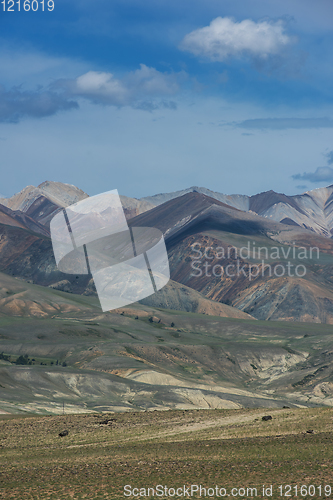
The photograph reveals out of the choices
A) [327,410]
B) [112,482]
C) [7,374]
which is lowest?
[7,374]

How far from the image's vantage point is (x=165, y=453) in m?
33.6

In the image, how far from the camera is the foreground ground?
2634 centimetres

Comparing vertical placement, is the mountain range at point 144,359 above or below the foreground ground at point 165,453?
below

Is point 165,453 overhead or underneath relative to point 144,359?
overhead

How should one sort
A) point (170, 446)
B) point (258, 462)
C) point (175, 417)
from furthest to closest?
1. point (175, 417)
2. point (170, 446)
3. point (258, 462)

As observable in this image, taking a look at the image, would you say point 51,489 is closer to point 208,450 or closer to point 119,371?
point 208,450

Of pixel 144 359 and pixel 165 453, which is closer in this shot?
pixel 165 453

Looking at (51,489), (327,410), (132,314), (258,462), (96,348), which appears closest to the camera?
(51,489)

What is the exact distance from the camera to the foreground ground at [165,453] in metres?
26.3

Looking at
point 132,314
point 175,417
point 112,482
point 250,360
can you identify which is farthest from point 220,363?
point 112,482

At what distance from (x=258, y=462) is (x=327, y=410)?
1818cm

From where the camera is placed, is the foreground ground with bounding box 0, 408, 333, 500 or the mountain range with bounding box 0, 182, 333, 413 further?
the mountain range with bounding box 0, 182, 333, 413

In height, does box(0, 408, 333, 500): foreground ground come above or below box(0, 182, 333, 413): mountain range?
above

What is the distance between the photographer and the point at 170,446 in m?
35.9
